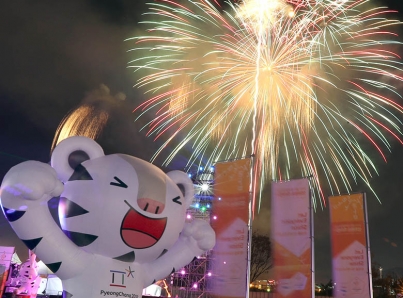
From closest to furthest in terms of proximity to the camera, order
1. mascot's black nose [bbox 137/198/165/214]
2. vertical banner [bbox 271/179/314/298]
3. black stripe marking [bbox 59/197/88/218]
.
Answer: black stripe marking [bbox 59/197/88/218] < mascot's black nose [bbox 137/198/165/214] < vertical banner [bbox 271/179/314/298]

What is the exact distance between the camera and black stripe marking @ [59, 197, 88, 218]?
9641 millimetres

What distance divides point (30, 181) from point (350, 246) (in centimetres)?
1303

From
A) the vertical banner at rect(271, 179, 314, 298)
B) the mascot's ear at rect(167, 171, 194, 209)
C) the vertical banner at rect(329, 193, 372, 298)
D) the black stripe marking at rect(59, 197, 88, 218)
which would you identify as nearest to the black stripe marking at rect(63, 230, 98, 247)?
the black stripe marking at rect(59, 197, 88, 218)

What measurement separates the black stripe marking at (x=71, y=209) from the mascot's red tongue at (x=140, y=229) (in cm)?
90

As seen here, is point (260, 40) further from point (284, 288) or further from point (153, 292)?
point (153, 292)

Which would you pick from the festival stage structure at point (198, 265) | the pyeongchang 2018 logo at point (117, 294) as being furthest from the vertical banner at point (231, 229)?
the festival stage structure at point (198, 265)

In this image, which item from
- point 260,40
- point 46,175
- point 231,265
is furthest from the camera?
point 260,40

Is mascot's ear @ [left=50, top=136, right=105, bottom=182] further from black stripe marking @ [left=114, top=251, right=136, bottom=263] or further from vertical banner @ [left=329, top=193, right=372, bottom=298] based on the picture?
vertical banner @ [left=329, top=193, right=372, bottom=298]

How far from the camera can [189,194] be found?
38.8ft

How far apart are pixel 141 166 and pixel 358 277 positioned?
1089cm

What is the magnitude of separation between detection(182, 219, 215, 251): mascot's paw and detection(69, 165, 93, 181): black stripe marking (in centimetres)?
298

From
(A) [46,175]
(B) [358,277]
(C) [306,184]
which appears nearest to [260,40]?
(C) [306,184]

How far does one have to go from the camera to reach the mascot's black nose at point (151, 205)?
9.89 metres

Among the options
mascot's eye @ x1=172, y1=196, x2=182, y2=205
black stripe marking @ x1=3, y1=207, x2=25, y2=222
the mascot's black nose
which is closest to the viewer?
black stripe marking @ x1=3, y1=207, x2=25, y2=222
